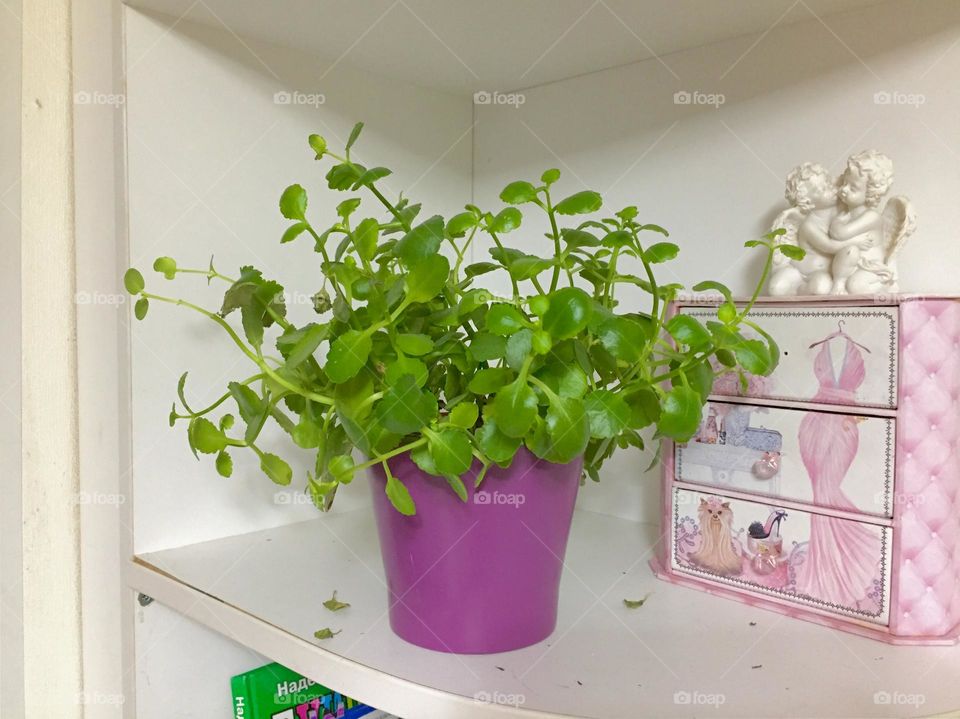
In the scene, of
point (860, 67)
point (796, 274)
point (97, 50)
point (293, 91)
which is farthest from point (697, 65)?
point (97, 50)

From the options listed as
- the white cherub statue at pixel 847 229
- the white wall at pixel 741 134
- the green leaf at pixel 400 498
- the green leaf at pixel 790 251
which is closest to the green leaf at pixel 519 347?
the green leaf at pixel 400 498

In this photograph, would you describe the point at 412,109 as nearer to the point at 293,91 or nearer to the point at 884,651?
the point at 293,91

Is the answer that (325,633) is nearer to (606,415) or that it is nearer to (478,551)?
(478,551)

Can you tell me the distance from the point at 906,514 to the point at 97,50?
0.77 m

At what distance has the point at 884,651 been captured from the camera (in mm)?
550

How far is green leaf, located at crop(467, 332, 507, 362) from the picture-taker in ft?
1.51

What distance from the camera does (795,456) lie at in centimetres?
62

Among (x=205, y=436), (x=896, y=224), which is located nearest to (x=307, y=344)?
(x=205, y=436)

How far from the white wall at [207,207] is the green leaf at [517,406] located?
17.0 inches

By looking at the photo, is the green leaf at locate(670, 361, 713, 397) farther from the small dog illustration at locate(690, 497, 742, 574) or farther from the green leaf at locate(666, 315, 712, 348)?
the small dog illustration at locate(690, 497, 742, 574)

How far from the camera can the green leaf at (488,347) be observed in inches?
18.2

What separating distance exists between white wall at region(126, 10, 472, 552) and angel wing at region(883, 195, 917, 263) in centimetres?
55

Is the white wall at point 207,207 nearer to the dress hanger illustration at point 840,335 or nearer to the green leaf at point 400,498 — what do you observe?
the green leaf at point 400,498

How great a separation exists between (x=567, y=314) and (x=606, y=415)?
71 millimetres
